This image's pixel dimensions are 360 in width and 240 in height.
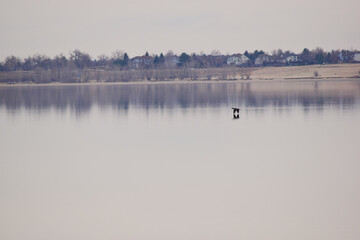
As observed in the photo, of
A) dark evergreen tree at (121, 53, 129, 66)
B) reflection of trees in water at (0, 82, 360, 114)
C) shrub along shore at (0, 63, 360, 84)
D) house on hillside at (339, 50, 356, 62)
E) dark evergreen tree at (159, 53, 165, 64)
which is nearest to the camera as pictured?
reflection of trees in water at (0, 82, 360, 114)

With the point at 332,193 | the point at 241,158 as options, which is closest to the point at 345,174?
the point at 332,193

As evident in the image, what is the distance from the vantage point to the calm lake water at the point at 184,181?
11.9 meters

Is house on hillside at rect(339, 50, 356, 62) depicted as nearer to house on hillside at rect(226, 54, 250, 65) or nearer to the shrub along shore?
house on hillside at rect(226, 54, 250, 65)

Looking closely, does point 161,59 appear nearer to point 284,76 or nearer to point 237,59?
point 237,59

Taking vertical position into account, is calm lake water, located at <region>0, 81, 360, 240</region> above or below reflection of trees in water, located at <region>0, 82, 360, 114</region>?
below

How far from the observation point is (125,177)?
635 inches

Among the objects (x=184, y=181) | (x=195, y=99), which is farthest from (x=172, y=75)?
(x=184, y=181)

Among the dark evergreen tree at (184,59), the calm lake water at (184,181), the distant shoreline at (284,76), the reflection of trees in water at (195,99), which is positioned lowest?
the calm lake water at (184,181)

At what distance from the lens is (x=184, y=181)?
15484mm

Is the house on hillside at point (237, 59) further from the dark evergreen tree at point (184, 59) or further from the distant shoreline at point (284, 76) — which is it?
the distant shoreline at point (284, 76)

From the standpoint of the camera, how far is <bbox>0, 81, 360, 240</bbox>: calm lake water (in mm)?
11906

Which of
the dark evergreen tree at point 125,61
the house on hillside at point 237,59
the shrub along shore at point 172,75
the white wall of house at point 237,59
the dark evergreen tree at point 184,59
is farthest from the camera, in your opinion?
the house on hillside at point 237,59

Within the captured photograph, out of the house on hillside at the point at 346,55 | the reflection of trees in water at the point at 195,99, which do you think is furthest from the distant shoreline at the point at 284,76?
the house on hillside at the point at 346,55

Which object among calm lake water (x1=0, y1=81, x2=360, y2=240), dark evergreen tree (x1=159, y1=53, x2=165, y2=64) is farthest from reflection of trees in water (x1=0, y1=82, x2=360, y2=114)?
dark evergreen tree (x1=159, y1=53, x2=165, y2=64)
